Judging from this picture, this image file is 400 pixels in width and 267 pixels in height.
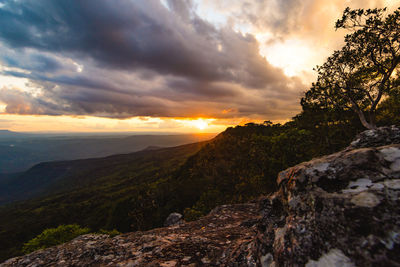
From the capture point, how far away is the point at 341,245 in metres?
3.59

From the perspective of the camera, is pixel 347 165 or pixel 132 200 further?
pixel 132 200

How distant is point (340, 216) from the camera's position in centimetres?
385

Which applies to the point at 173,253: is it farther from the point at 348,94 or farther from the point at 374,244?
the point at 348,94

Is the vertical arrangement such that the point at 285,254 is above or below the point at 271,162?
above

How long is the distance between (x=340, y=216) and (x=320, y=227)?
0.57 m

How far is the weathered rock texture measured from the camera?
3.37 m

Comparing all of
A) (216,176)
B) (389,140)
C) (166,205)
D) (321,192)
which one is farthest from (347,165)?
(166,205)

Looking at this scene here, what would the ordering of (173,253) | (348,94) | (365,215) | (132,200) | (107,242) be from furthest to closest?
(132,200)
(348,94)
(107,242)
(173,253)
(365,215)

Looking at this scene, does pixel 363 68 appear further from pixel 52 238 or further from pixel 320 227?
pixel 52 238

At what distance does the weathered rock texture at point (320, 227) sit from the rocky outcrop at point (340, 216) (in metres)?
0.01

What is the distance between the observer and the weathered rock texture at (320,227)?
11.1 feet

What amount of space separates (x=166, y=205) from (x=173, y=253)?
85895 millimetres

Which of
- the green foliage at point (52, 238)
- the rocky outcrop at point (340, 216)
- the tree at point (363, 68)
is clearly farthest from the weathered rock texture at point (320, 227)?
the green foliage at point (52, 238)

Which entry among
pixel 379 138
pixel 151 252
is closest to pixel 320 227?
pixel 379 138
